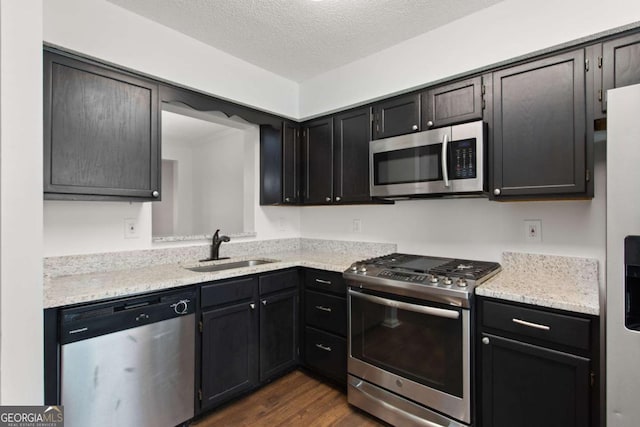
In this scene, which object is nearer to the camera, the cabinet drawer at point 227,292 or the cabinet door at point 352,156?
the cabinet drawer at point 227,292

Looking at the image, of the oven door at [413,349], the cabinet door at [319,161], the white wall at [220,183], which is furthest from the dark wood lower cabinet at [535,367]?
the white wall at [220,183]

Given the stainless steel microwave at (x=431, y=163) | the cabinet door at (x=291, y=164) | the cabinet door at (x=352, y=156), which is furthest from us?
the cabinet door at (x=291, y=164)

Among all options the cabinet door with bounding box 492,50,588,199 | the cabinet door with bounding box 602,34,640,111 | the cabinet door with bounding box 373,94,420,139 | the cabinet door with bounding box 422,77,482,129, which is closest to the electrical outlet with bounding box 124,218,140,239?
the cabinet door with bounding box 373,94,420,139

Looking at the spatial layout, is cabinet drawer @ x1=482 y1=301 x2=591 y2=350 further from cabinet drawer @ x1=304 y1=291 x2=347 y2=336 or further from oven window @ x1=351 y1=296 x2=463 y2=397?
→ cabinet drawer @ x1=304 y1=291 x2=347 y2=336

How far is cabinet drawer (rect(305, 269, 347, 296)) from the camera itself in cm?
217

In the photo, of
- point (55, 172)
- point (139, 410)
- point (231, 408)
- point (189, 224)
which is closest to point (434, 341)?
point (231, 408)

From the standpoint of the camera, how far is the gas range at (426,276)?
5.23 ft

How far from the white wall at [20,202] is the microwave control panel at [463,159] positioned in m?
1.88

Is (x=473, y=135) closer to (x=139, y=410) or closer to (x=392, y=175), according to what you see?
(x=392, y=175)

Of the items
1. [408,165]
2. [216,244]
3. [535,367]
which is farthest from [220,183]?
[535,367]

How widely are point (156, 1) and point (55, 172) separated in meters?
1.13

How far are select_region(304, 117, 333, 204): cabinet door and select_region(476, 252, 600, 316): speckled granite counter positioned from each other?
1.41 metres

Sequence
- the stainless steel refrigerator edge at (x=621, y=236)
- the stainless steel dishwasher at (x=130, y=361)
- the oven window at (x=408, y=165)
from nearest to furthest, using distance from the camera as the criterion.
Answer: the stainless steel refrigerator edge at (x=621, y=236) → the stainless steel dishwasher at (x=130, y=361) → the oven window at (x=408, y=165)

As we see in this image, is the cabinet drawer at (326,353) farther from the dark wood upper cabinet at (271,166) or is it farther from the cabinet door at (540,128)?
the cabinet door at (540,128)
